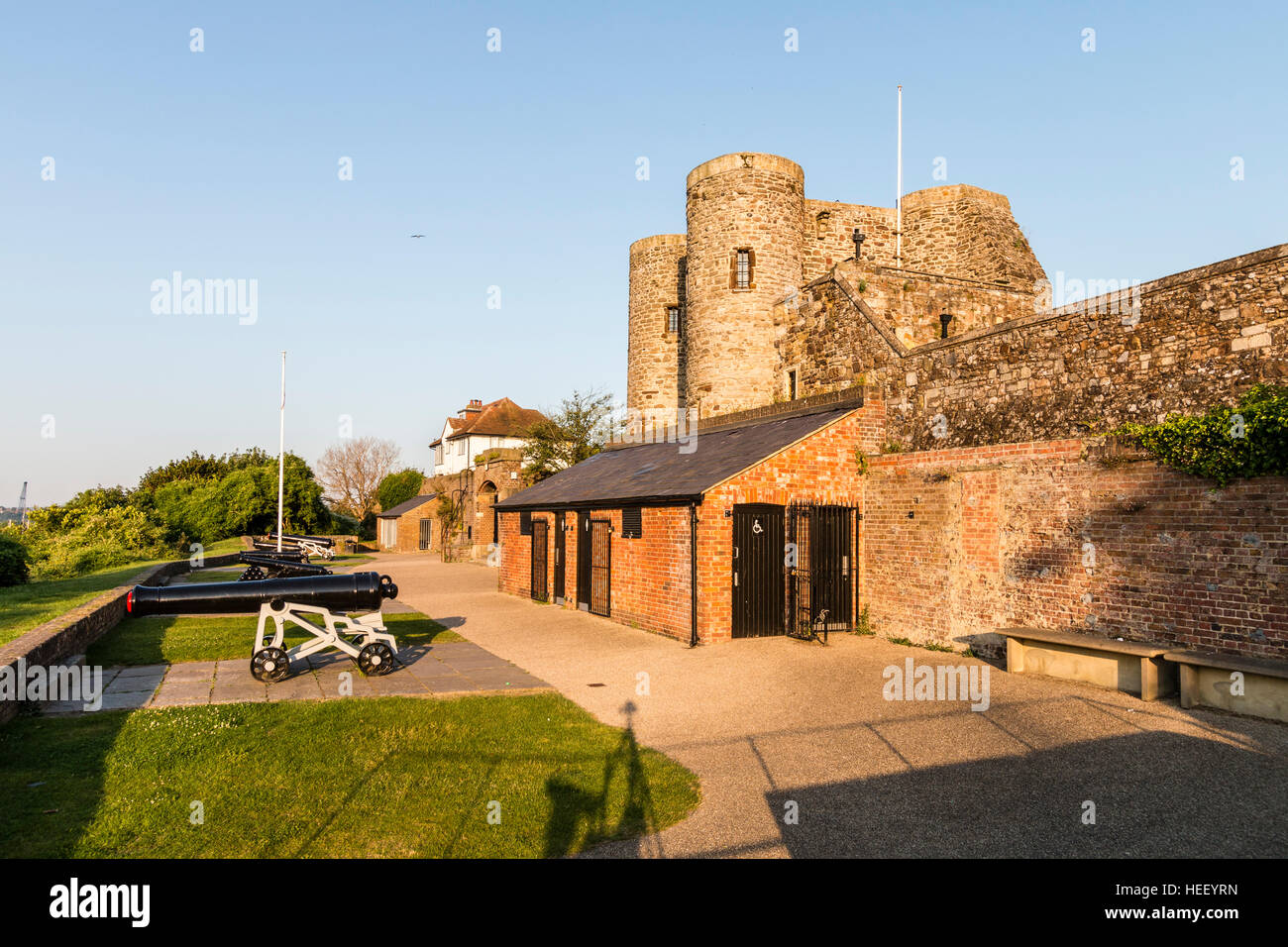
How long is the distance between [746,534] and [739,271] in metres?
12.4

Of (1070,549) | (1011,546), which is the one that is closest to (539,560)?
(1011,546)

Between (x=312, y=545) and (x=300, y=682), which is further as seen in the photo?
(x=312, y=545)

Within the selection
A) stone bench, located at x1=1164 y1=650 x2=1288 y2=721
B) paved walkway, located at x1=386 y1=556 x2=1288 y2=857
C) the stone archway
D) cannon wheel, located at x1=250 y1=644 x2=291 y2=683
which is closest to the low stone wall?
cannon wheel, located at x1=250 y1=644 x2=291 y2=683

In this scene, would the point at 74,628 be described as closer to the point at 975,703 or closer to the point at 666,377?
the point at 975,703

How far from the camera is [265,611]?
984 centimetres

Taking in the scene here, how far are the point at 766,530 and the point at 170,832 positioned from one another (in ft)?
32.6

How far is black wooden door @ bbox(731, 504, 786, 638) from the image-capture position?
13.1 metres

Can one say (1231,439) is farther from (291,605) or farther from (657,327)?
(657,327)

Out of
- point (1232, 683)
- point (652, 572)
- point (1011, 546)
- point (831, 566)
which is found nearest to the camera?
point (1232, 683)

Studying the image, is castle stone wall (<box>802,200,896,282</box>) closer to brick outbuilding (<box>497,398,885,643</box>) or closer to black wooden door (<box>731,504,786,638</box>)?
brick outbuilding (<box>497,398,885,643</box>)

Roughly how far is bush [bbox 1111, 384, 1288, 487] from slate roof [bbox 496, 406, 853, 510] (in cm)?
574

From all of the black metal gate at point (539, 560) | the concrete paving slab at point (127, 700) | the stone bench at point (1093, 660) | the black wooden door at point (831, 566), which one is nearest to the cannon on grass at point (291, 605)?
the concrete paving slab at point (127, 700)

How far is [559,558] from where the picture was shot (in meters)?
18.8
